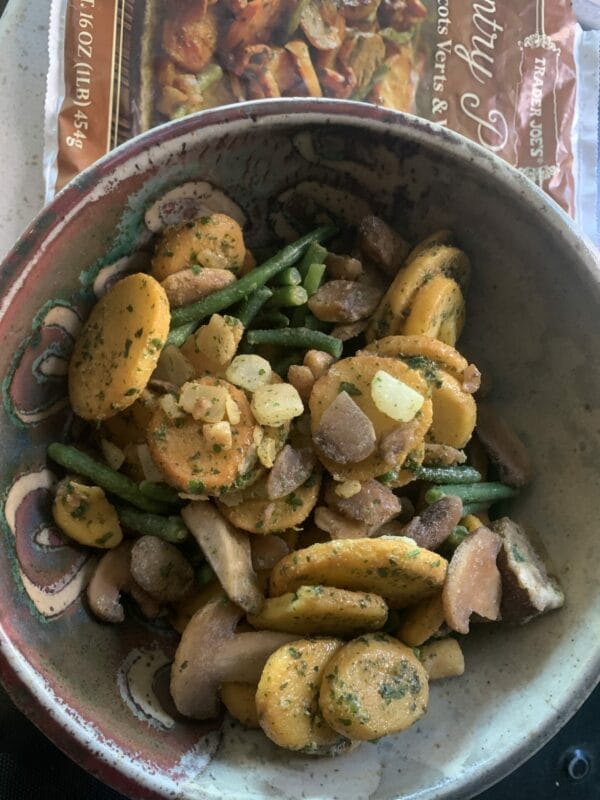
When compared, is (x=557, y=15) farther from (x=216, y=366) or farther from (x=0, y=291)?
(x=0, y=291)

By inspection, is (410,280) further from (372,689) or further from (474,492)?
(372,689)

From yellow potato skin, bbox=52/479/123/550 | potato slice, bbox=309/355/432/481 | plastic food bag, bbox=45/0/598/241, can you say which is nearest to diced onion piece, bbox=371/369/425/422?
potato slice, bbox=309/355/432/481

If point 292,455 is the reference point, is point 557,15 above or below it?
above

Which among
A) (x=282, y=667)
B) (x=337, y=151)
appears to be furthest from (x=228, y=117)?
(x=282, y=667)

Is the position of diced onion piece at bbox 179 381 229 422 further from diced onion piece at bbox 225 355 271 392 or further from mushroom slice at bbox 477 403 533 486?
mushroom slice at bbox 477 403 533 486

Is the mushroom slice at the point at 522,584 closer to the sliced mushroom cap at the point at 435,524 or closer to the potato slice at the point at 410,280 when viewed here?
the sliced mushroom cap at the point at 435,524

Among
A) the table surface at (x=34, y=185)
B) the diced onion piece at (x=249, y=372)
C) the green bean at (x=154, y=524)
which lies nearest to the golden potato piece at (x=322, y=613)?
the green bean at (x=154, y=524)

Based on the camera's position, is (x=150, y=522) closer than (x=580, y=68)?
Yes

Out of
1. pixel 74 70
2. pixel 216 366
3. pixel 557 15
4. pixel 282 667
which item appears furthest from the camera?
pixel 557 15
